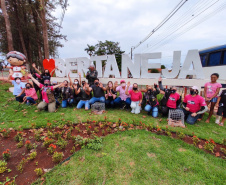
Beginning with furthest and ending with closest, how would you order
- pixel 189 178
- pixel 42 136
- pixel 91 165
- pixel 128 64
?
1. pixel 128 64
2. pixel 42 136
3. pixel 91 165
4. pixel 189 178

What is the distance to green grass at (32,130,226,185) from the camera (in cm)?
186

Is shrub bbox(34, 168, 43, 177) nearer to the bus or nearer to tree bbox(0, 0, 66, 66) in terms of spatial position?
the bus

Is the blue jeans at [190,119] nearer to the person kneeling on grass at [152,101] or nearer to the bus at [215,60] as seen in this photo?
the person kneeling on grass at [152,101]

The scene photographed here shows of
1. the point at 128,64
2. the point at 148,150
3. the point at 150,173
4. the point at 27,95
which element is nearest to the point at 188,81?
the point at 128,64

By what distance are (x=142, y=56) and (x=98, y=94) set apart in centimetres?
267

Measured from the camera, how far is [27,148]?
253 cm

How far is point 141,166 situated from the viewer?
2.10 meters

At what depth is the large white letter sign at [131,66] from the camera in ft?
17.4

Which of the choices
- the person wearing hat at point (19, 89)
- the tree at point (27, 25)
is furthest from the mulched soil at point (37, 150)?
the tree at point (27, 25)

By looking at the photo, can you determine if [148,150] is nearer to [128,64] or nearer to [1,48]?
[128,64]

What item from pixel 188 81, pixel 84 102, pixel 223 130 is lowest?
pixel 223 130

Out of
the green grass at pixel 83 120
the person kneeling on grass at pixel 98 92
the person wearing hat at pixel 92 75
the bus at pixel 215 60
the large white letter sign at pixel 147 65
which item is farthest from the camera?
the bus at pixel 215 60

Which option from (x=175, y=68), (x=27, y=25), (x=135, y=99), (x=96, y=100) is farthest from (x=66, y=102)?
(x=27, y=25)

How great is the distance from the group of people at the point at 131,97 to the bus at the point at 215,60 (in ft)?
12.0
